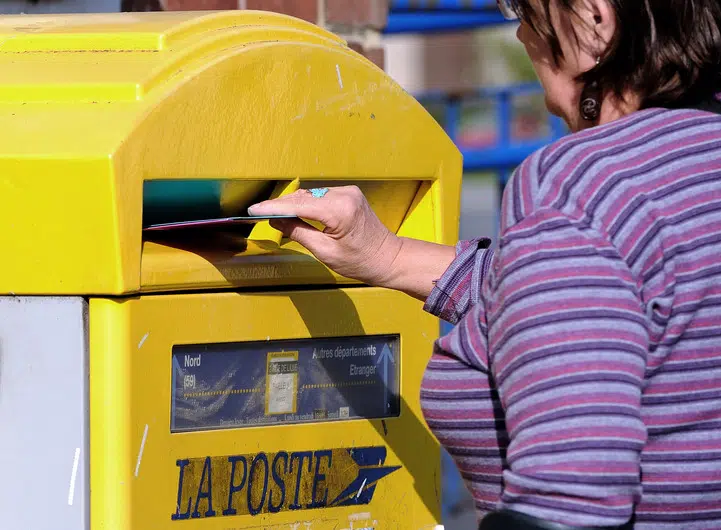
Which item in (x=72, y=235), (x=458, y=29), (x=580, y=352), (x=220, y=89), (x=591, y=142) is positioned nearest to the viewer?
(x=580, y=352)

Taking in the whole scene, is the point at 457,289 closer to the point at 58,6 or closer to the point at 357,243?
the point at 357,243

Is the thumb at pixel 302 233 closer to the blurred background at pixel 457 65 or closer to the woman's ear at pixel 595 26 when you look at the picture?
the woman's ear at pixel 595 26

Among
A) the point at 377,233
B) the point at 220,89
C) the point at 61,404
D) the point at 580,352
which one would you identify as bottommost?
the point at 61,404

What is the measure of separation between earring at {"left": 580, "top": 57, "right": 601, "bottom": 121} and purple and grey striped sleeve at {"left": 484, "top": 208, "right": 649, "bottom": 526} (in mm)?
244

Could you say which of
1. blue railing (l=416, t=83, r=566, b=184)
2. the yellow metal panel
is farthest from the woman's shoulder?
blue railing (l=416, t=83, r=566, b=184)

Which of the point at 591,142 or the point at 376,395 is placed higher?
the point at 591,142

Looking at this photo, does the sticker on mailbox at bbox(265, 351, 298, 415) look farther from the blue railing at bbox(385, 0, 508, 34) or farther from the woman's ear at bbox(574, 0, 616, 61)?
the blue railing at bbox(385, 0, 508, 34)

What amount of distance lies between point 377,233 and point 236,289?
0.24 metres

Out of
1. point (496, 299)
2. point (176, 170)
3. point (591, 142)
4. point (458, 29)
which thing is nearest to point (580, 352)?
point (496, 299)

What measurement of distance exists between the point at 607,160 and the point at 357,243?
521mm

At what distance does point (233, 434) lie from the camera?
4.73 feet

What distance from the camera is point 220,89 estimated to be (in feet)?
4.58

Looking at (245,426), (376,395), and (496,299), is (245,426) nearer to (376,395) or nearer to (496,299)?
(376,395)

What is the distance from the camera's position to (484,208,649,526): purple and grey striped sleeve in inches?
38.1
